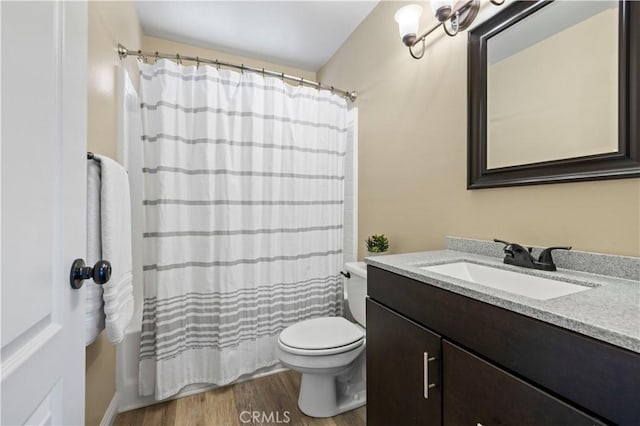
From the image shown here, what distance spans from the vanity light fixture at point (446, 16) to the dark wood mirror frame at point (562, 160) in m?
0.08

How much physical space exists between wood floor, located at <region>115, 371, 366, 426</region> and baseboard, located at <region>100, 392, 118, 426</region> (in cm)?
4

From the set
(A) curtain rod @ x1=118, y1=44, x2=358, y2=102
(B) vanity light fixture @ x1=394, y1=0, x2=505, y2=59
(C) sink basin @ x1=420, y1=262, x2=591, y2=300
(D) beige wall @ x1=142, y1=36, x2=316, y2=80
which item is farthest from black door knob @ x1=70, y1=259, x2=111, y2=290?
(D) beige wall @ x1=142, y1=36, x2=316, y2=80

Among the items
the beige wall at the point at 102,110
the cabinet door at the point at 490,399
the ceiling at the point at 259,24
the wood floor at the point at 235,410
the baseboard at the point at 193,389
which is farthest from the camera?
the ceiling at the point at 259,24

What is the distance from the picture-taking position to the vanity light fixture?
1.19 m

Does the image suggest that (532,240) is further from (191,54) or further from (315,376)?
(191,54)

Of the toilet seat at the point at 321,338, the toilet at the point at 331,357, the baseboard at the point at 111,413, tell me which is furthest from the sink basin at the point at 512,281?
the baseboard at the point at 111,413

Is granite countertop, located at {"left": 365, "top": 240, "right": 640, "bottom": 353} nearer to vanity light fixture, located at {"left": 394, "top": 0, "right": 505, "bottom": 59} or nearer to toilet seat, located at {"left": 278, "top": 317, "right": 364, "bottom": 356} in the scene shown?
toilet seat, located at {"left": 278, "top": 317, "right": 364, "bottom": 356}

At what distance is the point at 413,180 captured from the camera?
1.62 meters

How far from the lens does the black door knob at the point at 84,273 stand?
63 centimetres

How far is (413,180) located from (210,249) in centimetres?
130

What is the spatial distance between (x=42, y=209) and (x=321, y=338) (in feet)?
4.40

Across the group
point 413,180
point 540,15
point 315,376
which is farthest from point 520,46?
point 315,376

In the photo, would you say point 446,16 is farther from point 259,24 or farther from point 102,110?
point 102,110

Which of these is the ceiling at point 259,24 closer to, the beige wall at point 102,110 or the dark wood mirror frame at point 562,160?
the beige wall at point 102,110
